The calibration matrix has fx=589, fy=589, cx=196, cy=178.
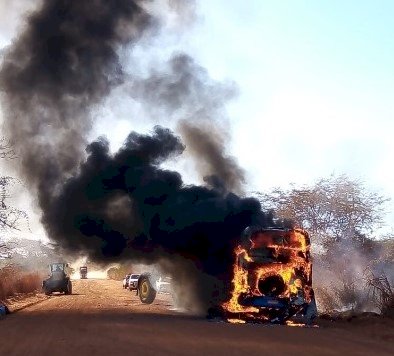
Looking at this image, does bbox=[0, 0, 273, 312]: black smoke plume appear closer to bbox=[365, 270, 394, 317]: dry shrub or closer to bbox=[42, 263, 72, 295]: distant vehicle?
bbox=[365, 270, 394, 317]: dry shrub

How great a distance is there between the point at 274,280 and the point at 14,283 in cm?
2941

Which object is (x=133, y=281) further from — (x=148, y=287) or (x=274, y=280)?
(x=274, y=280)

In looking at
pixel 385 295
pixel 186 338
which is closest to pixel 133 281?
pixel 385 295

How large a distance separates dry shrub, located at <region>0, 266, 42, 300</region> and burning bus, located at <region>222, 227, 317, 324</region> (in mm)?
18994

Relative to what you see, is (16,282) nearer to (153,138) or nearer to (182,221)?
(153,138)

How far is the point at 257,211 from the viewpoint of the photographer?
79.5 feet

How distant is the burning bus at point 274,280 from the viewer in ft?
60.3

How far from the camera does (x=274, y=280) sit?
1850cm

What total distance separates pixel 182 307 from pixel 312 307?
9.26 metres

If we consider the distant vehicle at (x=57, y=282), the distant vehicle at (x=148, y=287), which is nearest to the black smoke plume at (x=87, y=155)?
the distant vehicle at (x=148, y=287)

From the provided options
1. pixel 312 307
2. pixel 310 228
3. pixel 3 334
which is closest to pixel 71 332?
pixel 3 334

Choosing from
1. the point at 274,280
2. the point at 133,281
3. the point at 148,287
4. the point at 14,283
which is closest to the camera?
the point at 274,280

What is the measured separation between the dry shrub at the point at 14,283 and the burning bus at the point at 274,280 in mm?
18994

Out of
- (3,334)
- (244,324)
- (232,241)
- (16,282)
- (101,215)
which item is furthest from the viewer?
(16,282)
